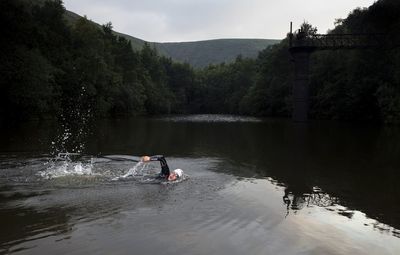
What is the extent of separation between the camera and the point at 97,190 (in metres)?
16.8

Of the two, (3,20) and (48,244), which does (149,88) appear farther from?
(48,244)

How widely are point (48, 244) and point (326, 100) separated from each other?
3406 inches

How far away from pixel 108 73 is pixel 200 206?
271 feet

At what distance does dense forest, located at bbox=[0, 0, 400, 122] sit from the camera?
178 ft

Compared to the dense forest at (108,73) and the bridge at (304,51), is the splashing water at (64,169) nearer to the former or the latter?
the dense forest at (108,73)

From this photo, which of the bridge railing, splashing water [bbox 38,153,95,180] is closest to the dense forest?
the bridge railing

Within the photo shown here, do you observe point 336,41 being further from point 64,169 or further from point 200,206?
point 200,206

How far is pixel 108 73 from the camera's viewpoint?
94125 millimetres

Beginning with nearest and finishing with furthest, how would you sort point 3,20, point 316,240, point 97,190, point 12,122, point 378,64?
point 316,240 → point 97,190 → point 3,20 → point 12,122 → point 378,64

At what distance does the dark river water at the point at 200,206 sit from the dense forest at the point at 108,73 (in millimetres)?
29982

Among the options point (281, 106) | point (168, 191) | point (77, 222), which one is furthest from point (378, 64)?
point (77, 222)

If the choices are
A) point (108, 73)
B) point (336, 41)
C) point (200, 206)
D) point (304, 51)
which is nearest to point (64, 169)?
point (200, 206)

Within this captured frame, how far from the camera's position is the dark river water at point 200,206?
36.6 feet

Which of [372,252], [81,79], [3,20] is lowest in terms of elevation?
[372,252]
